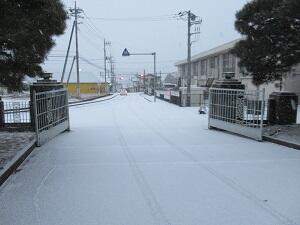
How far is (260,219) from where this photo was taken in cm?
461

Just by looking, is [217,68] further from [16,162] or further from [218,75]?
[16,162]

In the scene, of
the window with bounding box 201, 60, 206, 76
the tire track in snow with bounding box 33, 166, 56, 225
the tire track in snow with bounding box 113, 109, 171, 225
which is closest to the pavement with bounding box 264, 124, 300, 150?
the tire track in snow with bounding box 113, 109, 171, 225

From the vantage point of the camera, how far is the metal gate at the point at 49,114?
10.5m

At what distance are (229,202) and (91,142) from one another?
6596mm

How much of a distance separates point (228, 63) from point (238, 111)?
140 ft

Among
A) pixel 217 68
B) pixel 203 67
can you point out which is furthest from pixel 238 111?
pixel 203 67

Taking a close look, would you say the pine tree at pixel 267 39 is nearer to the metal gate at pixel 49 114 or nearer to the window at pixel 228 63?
the metal gate at pixel 49 114

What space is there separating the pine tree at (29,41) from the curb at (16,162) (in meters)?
1.79

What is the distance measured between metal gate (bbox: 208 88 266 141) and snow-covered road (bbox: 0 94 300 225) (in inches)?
56.4

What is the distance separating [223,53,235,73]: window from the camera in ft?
167

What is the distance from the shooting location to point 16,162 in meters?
7.61

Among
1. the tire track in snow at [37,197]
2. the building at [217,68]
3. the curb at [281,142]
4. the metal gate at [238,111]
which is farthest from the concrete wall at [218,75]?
the tire track in snow at [37,197]

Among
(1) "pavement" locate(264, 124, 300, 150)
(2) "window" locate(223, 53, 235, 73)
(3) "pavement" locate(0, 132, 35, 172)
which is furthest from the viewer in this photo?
(2) "window" locate(223, 53, 235, 73)

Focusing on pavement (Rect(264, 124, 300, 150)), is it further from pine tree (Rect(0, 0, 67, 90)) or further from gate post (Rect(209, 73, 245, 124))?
pine tree (Rect(0, 0, 67, 90))
